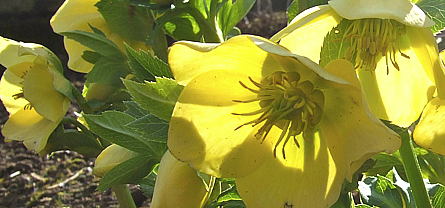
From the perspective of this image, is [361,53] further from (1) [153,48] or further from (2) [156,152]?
(1) [153,48]

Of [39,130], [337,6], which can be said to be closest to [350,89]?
[337,6]

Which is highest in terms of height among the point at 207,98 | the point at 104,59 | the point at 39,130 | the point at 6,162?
the point at 207,98

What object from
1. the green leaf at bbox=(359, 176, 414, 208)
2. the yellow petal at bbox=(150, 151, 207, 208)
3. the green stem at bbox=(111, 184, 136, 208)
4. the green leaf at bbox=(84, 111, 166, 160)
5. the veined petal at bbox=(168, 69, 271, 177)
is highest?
the veined petal at bbox=(168, 69, 271, 177)

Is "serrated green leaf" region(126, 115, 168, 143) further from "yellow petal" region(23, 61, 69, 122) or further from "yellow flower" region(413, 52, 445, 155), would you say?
"yellow petal" region(23, 61, 69, 122)

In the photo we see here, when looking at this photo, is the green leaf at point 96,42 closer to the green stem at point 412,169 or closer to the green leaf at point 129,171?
the green leaf at point 129,171

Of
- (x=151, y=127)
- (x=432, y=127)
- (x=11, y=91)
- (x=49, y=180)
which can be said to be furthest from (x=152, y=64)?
(x=49, y=180)

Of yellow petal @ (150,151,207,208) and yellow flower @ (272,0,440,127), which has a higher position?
yellow flower @ (272,0,440,127)

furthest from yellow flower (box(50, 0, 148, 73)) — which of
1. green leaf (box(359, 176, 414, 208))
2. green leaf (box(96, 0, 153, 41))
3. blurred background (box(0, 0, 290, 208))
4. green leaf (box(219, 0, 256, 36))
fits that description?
blurred background (box(0, 0, 290, 208))
